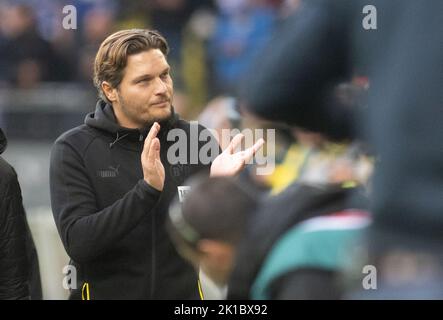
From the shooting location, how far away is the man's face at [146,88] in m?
4.23

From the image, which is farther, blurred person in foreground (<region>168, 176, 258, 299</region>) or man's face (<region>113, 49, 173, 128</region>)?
man's face (<region>113, 49, 173, 128</region>)

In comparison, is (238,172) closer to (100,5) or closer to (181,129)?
(181,129)

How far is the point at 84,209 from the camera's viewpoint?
4.17 meters

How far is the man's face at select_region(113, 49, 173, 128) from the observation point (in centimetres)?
423

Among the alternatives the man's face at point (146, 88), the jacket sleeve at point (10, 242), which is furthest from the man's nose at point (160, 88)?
the jacket sleeve at point (10, 242)

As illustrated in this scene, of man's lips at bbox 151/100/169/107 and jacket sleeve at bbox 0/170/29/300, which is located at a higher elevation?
man's lips at bbox 151/100/169/107

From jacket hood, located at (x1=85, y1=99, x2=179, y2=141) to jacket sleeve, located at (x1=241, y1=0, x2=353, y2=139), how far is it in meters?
1.90

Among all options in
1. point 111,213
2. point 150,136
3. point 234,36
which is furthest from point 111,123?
point 234,36

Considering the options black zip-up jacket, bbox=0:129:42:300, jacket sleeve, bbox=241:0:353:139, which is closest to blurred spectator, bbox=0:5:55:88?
black zip-up jacket, bbox=0:129:42:300

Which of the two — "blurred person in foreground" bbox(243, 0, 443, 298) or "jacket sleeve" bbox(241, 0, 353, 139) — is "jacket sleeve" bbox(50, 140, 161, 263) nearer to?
"jacket sleeve" bbox(241, 0, 353, 139)

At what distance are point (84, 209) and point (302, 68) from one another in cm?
204

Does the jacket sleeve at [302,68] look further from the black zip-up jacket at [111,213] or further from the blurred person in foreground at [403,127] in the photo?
the black zip-up jacket at [111,213]

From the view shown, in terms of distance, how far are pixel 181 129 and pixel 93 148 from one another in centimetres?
33

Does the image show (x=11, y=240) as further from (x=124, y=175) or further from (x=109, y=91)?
(x=109, y=91)
